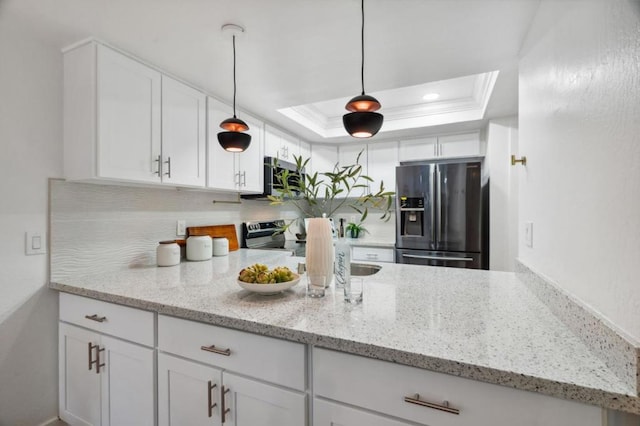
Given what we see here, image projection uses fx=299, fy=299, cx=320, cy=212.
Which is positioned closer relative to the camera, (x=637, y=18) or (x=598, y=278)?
(x=637, y=18)

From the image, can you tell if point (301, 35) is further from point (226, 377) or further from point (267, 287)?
point (226, 377)

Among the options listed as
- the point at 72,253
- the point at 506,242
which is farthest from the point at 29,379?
the point at 506,242

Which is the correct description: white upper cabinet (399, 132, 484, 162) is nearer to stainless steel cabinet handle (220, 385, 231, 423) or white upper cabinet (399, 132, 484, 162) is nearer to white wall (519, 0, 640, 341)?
white wall (519, 0, 640, 341)

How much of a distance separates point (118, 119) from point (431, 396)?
1916 mm

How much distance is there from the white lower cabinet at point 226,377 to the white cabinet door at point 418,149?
304 cm

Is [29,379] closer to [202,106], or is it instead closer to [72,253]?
[72,253]

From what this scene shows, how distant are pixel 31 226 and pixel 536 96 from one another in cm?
252

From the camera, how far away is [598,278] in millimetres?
788

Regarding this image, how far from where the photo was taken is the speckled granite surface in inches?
27.5

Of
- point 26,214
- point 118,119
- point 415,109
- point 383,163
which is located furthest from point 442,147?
point 26,214

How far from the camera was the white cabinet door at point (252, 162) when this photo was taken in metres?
2.62

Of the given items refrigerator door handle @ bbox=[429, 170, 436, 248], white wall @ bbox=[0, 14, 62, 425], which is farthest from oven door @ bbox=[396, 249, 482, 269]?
white wall @ bbox=[0, 14, 62, 425]

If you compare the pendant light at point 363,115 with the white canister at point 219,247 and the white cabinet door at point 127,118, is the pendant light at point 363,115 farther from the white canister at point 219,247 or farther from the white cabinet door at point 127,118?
the white canister at point 219,247

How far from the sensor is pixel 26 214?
151 cm
